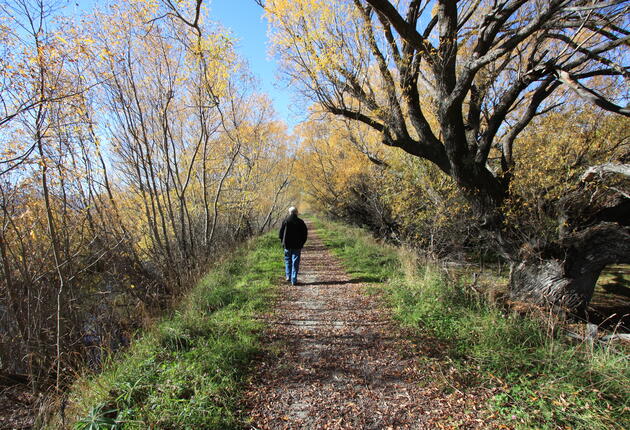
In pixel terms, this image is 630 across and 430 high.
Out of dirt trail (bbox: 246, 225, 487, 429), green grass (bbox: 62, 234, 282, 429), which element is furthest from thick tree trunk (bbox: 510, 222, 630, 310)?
green grass (bbox: 62, 234, 282, 429)

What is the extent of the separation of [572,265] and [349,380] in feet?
14.8

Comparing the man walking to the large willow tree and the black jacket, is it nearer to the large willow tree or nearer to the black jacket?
the black jacket

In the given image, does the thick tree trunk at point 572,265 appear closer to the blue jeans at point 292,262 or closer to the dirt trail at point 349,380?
the dirt trail at point 349,380

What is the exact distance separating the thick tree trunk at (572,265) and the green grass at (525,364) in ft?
4.73

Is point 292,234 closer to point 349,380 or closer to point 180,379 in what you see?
A: point 349,380

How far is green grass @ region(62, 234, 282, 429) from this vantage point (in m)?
2.24

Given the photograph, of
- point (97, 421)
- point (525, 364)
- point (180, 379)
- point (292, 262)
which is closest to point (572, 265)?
point (525, 364)

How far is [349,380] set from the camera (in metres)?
2.90

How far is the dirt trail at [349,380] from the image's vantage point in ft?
7.84

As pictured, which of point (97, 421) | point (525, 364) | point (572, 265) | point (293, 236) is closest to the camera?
point (97, 421)

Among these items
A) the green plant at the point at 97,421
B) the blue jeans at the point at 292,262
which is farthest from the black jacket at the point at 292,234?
the green plant at the point at 97,421

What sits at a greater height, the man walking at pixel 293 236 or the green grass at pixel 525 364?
the man walking at pixel 293 236

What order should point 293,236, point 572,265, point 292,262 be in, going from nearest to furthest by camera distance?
point 572,265
point 293,236
point 292,262

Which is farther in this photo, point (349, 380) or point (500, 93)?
point (500, 93)
